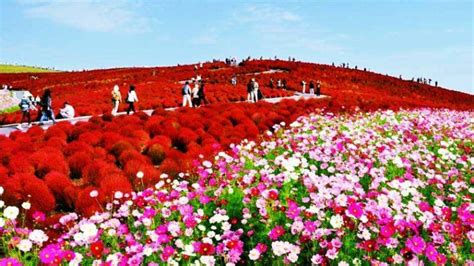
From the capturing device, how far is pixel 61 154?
8.41 meters

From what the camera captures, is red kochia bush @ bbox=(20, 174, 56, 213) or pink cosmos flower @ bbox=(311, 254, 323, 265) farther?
red kochia bush @ bbox=(20, 174, 56, 213)

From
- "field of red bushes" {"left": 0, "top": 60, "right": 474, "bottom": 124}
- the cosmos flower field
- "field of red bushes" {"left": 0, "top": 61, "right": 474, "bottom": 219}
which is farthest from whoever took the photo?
"field of red bushes" {"left": 0, "top": 60, "right": 474, "bottom": 124}

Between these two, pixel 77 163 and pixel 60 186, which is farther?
pixel 77 163

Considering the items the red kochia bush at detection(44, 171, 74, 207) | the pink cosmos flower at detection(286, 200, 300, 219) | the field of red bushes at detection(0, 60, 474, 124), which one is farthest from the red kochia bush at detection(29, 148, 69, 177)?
the field of red bushes at detection(0, 60, 474, 124)

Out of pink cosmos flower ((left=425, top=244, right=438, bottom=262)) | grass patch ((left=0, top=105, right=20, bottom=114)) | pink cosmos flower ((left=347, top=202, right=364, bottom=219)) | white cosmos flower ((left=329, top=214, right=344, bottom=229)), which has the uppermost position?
pink cosmos flower ((left=347, top=202, right=364, bottom=219))

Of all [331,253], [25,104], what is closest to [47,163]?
[331,253]

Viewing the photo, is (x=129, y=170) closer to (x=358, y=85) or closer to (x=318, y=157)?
(x=318, y=157)

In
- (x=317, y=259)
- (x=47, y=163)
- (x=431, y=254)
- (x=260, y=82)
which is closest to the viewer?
(x=431, y=254)

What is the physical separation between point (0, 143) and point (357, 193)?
755cm

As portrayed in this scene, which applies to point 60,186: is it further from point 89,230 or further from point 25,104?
point 25,104

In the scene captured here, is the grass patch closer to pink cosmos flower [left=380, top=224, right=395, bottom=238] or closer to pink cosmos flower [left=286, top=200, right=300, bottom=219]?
pink cosmos flower [left=286, top=200, right=300, bottom=219]

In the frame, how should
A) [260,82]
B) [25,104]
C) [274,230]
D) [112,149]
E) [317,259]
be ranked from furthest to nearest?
[260,82]
[25,104]
[112,149]
[274,230]
[317,259]

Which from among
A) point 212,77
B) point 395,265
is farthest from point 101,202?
point 212,77

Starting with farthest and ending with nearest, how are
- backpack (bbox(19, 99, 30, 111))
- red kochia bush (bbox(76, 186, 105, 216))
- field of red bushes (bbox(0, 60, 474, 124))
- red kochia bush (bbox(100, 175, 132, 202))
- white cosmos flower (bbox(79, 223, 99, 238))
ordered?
field of red bushes (bbox(0, 60, 474, 124))
backpack (bbox(19, 99, 30, 111))
red kochia bush (bbox(100, 175, 132, 202))
red kochia bush (bbox(76, 186, 105, 216))
white cosmos flower (bbox(79, 223, 99, 238))
